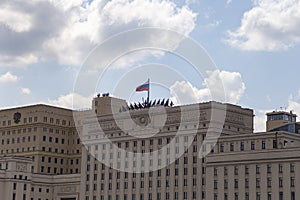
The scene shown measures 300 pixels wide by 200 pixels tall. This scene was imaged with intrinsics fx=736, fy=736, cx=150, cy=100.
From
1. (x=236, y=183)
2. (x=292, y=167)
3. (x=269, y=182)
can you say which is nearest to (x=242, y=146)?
(x=236, y=183)

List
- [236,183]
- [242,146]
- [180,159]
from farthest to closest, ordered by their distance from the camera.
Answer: [180,159] → [242,146] → [236,183]

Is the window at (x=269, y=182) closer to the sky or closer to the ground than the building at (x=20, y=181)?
closer to the ground

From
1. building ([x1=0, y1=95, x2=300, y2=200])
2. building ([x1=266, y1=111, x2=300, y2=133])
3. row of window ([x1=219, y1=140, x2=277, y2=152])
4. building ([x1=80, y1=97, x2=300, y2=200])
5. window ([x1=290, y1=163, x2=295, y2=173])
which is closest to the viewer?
window ([x1=290, y1=163, x2=295, y2=173])

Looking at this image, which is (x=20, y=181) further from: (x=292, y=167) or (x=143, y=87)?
(x=292, y=167)

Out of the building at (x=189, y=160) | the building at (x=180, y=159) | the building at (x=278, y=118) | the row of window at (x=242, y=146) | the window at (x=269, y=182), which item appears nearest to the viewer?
the window at (x=269, y=182)

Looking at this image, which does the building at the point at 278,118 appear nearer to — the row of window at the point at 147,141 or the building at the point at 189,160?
the building at the point at 189,160

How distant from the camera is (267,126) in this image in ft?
642

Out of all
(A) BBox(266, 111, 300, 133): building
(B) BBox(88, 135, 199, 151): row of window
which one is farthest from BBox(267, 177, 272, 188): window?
(A) BBox(266, 111, 300, 133): building

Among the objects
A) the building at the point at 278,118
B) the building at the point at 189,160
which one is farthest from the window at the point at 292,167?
the building at the point at 278,118

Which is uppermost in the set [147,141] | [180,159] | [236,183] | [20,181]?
[147,141]

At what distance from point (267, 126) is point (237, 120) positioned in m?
25.3

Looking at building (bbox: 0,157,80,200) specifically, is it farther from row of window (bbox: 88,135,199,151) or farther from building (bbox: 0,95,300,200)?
row of window (bbox: 88,135,199,151)

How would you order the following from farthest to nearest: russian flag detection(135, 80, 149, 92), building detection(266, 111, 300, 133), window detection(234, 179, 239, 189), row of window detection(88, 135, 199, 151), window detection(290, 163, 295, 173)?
building detection(266, 111, 300, 133)
russian flag detection(135, 80, 149, 92)
row of window detection(88, 135, 199, 151)
window detection(234, 179, 239, 189)
window detection(290, 163, 295, 173)

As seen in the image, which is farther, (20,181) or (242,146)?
(20,181)
